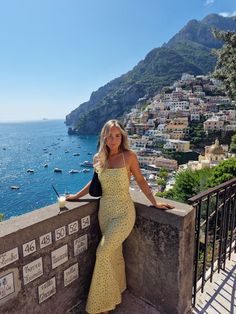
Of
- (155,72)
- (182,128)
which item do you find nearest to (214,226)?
(182,128)

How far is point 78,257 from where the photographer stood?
98.3 inches

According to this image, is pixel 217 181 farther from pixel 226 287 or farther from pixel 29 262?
pixel 29 262

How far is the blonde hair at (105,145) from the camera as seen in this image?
8.09 ft

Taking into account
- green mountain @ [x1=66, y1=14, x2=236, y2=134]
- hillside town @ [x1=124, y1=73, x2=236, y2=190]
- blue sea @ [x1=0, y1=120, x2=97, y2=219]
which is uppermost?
green mountain @ [x1=66, y1=14, x2=236, y2=134]

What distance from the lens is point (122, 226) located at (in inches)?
93.5

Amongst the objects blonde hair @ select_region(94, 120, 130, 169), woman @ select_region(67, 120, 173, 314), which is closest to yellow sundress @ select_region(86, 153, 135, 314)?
woman @ select_region(67, 120, 173, 314)

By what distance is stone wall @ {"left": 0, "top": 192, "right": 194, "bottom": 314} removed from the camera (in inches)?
77.4

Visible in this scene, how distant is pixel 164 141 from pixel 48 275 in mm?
69474

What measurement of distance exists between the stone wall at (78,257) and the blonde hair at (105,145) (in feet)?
1.21

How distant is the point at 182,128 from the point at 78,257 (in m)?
72.8

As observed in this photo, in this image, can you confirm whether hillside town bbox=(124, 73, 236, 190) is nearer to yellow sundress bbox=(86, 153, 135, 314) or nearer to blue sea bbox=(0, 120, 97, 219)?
blue sea bbox=(0, 120, 97, 219)

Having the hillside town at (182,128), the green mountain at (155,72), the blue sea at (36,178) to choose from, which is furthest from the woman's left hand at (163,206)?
the green mountain at (155,72)

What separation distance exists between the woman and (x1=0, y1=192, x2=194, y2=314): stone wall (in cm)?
17

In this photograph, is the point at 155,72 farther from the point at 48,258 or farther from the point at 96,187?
the point at 48,258
